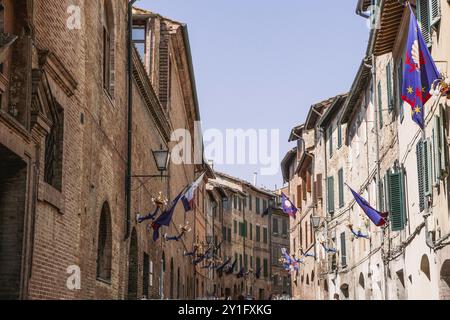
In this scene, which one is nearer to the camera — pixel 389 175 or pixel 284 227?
pixel 389 175

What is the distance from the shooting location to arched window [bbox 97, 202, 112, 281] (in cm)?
1716

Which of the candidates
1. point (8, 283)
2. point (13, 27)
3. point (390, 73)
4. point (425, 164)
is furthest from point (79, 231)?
point (390, 73)

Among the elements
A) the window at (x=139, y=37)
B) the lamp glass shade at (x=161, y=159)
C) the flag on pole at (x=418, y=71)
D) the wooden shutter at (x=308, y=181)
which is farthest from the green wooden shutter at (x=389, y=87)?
the wooden shutter at (x=308, y=181)

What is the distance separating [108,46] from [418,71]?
748 cm

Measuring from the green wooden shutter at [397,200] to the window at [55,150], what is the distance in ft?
33.5

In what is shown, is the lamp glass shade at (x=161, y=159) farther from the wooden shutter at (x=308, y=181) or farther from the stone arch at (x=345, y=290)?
the wooden shutter at (x=308, y=181)

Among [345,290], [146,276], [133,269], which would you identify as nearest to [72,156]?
[133,269]

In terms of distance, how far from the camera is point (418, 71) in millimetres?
12969

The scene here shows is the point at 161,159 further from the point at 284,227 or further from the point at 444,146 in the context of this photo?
A: the point at 284,227

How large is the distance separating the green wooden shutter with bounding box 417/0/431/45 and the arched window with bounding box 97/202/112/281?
23.4ft

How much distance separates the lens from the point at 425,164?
16.7 m

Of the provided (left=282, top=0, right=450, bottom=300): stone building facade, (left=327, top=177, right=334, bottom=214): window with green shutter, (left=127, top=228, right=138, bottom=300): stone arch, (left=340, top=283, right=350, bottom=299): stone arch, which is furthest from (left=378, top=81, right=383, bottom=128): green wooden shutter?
(left=327, top=177, right=334, bottom=214): window with green shutter

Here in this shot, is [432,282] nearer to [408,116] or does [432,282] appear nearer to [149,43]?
[408,116]

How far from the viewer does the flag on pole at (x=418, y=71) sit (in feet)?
41.1
